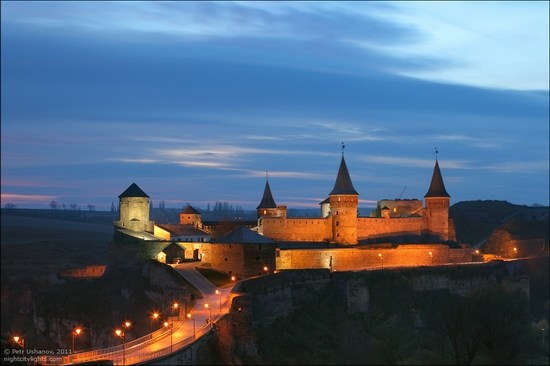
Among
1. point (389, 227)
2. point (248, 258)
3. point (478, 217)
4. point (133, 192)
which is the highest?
point (133, 192)

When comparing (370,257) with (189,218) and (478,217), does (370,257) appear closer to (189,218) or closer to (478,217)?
(189,218)

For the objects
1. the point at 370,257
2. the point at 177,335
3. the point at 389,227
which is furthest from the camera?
the point at 389,227

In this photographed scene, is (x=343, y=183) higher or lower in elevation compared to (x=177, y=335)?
higher

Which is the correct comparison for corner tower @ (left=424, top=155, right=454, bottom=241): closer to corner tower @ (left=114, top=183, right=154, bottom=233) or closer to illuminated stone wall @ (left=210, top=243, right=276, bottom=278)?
illuminated stone wall @ (left=210, top=243, right=276, bottom=278)

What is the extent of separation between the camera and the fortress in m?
65.6

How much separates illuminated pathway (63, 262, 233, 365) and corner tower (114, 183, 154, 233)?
47.7 ft

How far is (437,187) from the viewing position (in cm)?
8319

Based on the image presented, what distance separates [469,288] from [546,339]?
8.71 m

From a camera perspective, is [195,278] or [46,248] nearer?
[195,278]

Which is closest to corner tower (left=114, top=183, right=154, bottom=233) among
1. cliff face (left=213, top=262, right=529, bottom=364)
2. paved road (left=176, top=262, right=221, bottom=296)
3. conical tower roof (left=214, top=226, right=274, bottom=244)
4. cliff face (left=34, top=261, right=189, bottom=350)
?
cliff face (left=34, top=261, right=189, bottom=350)

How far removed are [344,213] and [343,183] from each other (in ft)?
8.92

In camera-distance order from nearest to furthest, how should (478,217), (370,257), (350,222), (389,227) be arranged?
1. (370,257)
2. (350,222)
3. (389,227)
4. (478,217)

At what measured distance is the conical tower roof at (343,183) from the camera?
7788cm

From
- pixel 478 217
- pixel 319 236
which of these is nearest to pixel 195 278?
pixel 319 236
